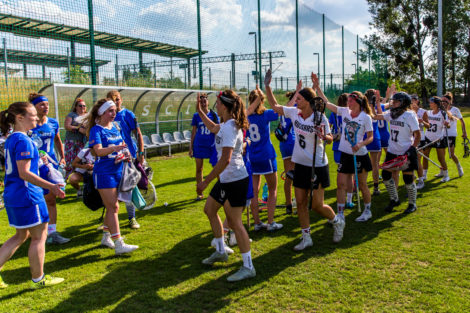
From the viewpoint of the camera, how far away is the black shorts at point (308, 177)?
4324 millimetres

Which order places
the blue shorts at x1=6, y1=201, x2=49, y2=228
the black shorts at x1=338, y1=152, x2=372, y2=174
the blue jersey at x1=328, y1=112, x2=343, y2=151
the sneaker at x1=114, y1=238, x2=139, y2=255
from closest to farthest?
the blue shorts at x1=6, y1=201, x2=49, y2=228, the sneaker at x1=114, y1=238, x2=139, y2=255, the black shorts at x1=338, y1=152, x2=372, y2=174, the blue jersey at x1=328, y1=112, x2=343, y2=151

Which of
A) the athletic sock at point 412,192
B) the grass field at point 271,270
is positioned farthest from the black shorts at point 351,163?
the athletic sock at point 412,192

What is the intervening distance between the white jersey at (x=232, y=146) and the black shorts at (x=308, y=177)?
916 mm

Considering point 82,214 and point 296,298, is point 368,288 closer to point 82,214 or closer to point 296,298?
point 296,298

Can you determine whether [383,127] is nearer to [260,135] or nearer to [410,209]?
[410,209]

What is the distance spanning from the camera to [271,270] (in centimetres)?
399

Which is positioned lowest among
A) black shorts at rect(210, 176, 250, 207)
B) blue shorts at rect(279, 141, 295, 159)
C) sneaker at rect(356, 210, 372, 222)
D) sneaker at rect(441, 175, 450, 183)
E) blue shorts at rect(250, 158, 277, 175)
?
sneaker at rect(356, 210, 372, 222)

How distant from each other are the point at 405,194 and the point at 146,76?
9205mm

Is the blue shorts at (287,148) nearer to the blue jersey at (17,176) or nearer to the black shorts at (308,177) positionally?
the black shorts at (308,177)

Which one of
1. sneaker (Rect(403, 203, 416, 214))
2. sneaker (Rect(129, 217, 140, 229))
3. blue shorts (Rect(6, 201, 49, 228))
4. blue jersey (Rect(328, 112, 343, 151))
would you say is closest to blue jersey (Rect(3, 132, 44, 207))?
blue shorts (Rect(6, 201, 49, 228))

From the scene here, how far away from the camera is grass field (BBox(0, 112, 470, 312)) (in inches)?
131

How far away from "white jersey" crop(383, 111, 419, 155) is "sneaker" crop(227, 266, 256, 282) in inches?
136

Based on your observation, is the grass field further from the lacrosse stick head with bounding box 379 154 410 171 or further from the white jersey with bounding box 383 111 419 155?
the white jersey with bounding box 383 111 419 155

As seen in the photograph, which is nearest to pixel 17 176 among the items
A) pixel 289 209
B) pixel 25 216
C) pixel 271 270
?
pixel 25 216
